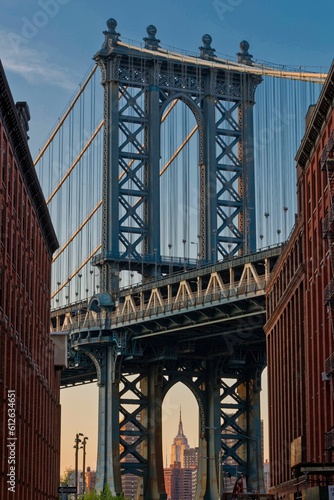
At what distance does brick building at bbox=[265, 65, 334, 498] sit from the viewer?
55.5 m

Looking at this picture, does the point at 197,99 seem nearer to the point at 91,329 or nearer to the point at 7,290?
the point at 91,329

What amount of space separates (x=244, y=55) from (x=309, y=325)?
192 feet

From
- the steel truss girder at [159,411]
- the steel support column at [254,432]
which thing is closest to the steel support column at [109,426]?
the steel truss girder at [159,411]

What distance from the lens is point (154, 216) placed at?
382ft

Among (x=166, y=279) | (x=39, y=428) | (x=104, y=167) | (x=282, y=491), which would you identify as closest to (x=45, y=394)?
(x=39, y=428)

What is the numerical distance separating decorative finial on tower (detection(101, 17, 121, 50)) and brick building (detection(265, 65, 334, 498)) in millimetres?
40921

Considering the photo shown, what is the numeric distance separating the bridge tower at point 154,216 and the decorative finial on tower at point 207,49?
175 millimetres

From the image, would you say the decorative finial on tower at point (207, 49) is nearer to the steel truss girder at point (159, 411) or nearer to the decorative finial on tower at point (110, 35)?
the decorative finial on tower at point (110, 35)

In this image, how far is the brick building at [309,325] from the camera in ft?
182

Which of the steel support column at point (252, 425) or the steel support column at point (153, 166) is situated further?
the steel support column at point (252, 425)

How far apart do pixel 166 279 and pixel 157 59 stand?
20.8 m

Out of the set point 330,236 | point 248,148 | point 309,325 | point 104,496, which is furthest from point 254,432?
point 330,236

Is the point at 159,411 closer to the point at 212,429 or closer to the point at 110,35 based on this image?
the point at 212,429

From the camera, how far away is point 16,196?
2525 inches
